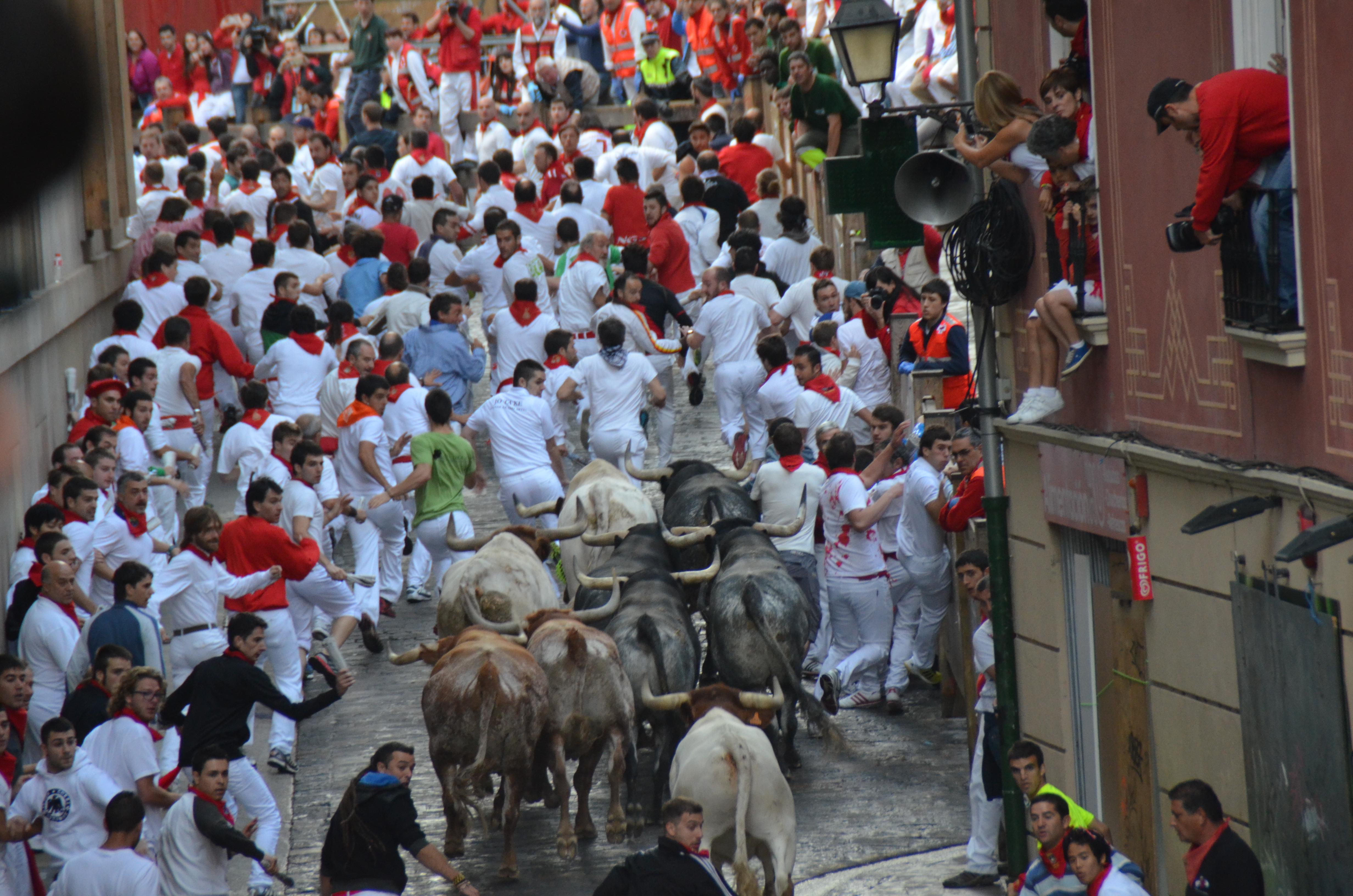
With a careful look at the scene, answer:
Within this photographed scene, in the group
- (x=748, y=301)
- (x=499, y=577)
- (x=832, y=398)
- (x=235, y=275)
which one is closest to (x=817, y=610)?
(x=499, y=577)

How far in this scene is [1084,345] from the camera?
32.0 ft

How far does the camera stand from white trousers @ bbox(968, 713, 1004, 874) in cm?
1033

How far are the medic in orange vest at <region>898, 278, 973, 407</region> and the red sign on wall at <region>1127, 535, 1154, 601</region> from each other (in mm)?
5090

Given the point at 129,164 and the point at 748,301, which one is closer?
the point at 748,301

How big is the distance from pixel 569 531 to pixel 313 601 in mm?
2290

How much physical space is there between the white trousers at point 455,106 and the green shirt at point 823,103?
1128cm

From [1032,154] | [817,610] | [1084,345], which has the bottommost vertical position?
[817,610]

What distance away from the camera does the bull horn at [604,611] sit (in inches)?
479

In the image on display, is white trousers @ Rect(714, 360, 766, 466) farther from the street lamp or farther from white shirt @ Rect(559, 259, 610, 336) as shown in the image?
the street lamp

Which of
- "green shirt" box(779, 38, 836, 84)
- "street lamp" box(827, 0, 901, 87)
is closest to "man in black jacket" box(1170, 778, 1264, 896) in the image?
"street lamp" box(827, 0, 901, 87)

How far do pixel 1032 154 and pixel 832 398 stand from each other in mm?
6215

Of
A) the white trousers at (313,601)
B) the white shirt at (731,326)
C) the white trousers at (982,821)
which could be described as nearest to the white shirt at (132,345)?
the white trousers at (313,601)

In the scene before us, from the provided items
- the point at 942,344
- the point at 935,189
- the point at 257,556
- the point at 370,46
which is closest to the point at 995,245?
the point at 935,189

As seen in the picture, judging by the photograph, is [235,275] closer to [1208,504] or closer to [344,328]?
[344,328]
